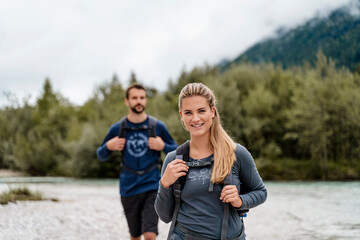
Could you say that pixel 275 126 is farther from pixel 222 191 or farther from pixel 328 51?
pixel 222 191

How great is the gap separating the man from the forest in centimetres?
2494

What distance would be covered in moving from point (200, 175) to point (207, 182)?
0.23 feet

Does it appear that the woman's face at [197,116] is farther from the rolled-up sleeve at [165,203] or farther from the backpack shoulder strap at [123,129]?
the backpack shoulder strap at [123,129]

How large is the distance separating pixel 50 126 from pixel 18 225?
172 feet

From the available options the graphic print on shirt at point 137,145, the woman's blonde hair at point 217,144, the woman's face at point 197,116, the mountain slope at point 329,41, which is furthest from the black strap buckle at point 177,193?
the mountain slope at point 329,41

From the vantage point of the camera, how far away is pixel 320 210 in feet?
45.2

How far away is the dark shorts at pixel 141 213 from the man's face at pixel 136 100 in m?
1.09

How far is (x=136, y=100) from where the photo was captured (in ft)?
17.6

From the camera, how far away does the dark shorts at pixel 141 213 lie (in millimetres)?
5027

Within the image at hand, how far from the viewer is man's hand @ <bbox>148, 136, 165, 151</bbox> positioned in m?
5.09

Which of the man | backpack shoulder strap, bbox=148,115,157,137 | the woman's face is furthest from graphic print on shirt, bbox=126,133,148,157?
the woman's face

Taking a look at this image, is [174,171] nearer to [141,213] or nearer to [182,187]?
[182,187]

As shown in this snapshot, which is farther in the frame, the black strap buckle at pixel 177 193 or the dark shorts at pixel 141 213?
the dark shorts at pixel 141 213

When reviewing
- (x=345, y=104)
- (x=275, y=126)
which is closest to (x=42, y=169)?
(x=275, y=126)
